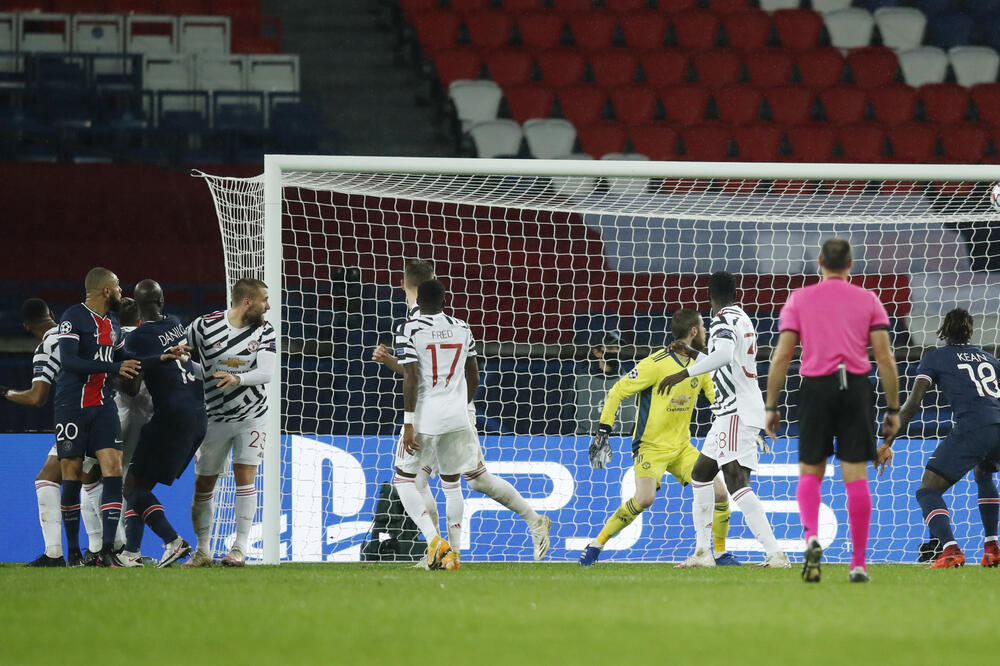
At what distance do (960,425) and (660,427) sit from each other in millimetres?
1950

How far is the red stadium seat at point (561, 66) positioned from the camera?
55.9 feet

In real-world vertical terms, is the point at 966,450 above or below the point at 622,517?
above

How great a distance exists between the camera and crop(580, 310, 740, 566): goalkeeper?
8547mm

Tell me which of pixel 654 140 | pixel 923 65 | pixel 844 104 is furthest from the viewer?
pixel 923 65

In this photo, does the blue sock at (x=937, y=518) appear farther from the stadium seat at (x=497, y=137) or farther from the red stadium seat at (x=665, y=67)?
the red stadium seat at (x=665, y=67)

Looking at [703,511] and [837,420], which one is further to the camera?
[703,511]

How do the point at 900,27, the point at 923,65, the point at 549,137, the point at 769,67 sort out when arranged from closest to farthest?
the point at 549,137
the point at 769,67
the point at 923,65
the point at 900,27

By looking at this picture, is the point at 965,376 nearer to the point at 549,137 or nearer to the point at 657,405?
the point at 657,405

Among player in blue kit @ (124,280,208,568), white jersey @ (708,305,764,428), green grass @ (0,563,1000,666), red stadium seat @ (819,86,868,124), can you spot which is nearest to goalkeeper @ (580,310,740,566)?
white jersey @ (708,305,764,428)

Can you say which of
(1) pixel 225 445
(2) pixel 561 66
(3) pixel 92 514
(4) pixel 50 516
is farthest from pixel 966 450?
(2) pixel 561 66

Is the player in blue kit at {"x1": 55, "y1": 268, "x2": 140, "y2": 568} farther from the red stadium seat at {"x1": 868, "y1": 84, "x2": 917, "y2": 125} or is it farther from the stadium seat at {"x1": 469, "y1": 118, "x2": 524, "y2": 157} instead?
the red stadium seat at {"x1": 868, "y1": 84, "x2": 917, "y2": 125}

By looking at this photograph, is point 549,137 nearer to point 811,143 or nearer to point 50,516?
point 811,143

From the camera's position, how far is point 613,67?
1712 cm

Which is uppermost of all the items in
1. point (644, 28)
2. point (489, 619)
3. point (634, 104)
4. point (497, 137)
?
point (644, 28)
